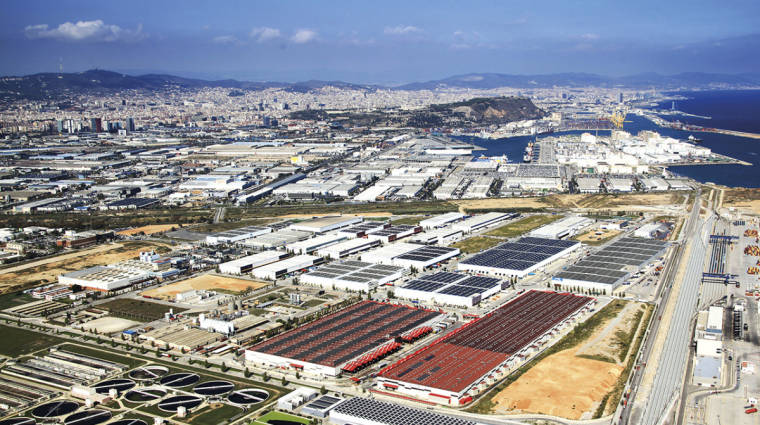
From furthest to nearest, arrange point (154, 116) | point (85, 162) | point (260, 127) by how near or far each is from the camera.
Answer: point (154, 116)
point (260, 127)
point (85, 162)

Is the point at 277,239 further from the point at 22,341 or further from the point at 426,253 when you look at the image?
the point at 22,341

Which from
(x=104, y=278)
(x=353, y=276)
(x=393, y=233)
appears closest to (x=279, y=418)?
(x=353, y=276)

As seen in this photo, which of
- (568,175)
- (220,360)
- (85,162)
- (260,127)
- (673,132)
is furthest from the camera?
(260,127)

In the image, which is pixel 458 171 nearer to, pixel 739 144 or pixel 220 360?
pixel 739 144

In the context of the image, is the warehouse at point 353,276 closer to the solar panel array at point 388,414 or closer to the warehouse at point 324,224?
the warehouse at point 324,224

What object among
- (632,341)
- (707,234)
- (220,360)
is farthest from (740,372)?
(707,234)

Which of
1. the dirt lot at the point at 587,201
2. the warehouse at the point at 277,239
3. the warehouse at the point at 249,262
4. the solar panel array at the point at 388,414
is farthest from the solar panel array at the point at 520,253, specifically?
the solar panel array at the point at 388,414
